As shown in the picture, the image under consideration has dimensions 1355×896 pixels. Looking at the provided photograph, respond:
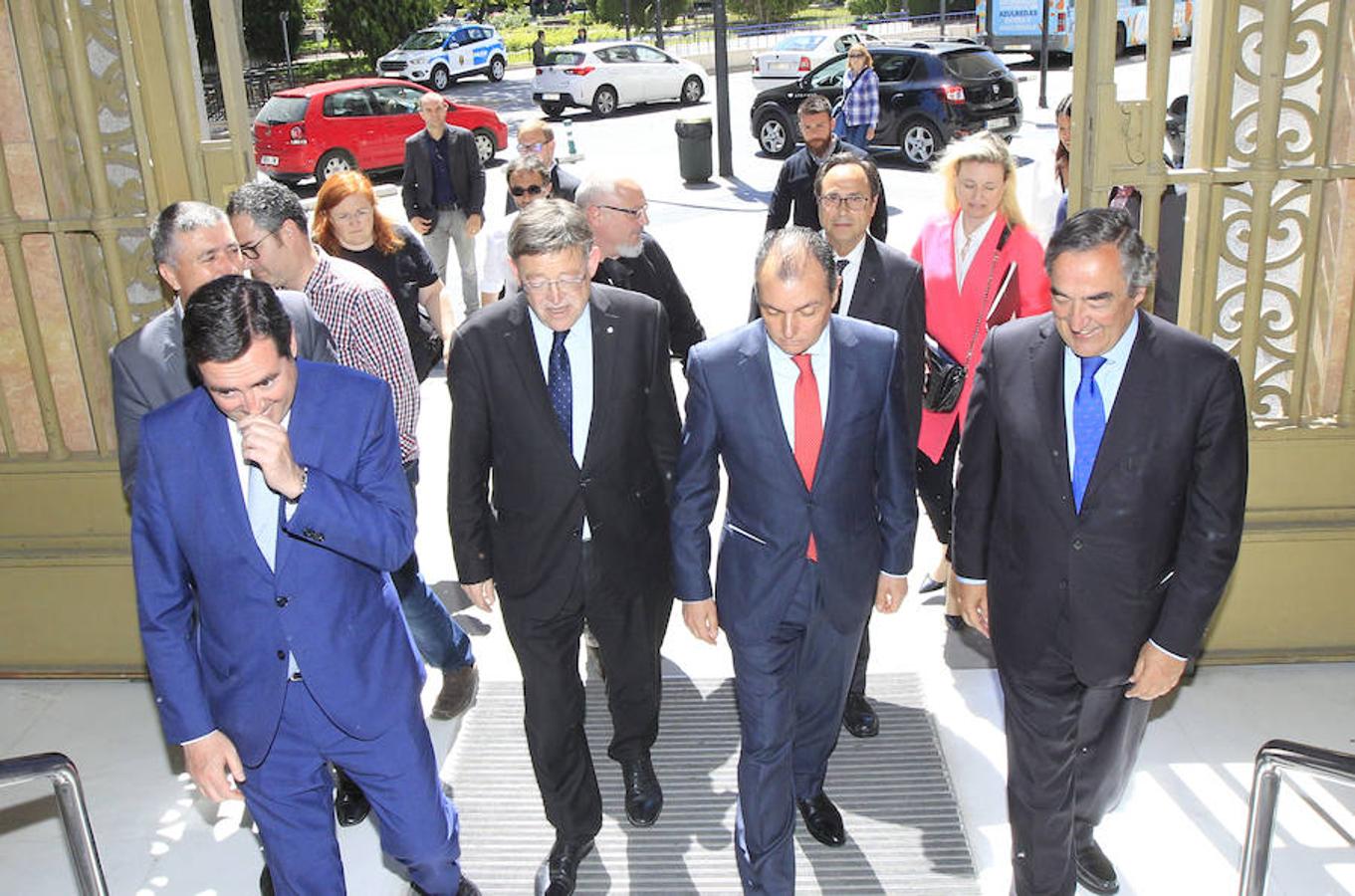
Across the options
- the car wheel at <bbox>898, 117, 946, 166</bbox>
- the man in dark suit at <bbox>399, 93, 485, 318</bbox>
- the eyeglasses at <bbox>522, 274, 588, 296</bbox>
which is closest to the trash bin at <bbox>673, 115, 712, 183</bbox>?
the car wheel at <bbox>898, 117, 946, 166</bbox>

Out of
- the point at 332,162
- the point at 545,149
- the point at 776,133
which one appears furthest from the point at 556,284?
the point at 776,133

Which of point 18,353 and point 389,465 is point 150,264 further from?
point 389,465

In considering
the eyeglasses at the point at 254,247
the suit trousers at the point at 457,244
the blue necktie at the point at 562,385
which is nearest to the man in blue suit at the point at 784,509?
the blue necktie at the point at 562,385

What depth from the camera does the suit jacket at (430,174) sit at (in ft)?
34.2

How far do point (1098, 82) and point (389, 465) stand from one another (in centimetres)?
301

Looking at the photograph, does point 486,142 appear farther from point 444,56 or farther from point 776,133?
point 444,56

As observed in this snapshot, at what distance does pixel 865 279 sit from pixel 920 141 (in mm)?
13597

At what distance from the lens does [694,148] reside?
679 inches

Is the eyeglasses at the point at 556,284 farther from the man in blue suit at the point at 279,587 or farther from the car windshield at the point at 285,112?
the car windshield at the point at 285,112

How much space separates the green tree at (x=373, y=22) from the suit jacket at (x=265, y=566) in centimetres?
3626

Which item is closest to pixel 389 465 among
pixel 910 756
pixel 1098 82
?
pixel 910 756

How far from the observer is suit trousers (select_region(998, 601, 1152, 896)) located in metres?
3.63

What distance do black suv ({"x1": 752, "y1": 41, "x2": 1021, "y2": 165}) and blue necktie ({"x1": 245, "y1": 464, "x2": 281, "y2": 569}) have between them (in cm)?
1513

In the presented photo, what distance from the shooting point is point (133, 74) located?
5.10 meters
